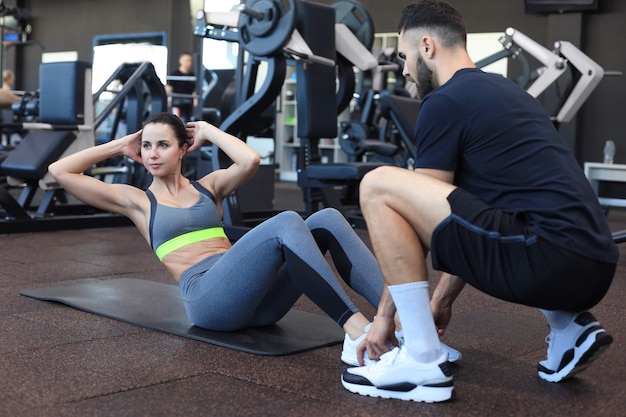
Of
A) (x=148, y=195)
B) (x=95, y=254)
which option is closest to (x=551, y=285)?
(x=148, y=195)

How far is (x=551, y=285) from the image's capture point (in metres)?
1.73

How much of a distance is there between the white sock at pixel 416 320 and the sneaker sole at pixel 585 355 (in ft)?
1.18

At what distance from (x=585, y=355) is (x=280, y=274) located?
2.82 ft

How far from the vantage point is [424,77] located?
1.91 meters

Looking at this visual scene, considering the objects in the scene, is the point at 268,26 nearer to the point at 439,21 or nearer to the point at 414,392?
the point at 439,21

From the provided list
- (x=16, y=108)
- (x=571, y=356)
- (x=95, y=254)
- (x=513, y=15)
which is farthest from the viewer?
(x=513, y=15)

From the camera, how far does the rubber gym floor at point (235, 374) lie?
1.73 m

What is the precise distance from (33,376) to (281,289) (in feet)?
2.39

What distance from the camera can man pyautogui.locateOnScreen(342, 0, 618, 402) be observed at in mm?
1720

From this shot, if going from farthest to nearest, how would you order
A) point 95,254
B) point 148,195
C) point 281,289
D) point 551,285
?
point 95,254 < point 148,195 < point 281,289 < point 551,285

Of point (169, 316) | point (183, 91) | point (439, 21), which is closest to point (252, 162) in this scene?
point (169, 316)

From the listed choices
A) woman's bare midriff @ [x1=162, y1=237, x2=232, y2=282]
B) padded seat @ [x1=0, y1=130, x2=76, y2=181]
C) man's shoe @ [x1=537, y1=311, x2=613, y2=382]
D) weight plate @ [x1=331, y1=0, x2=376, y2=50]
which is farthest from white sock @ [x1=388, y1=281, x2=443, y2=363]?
weight plate @ [x1=331, y1=0, x2=376, y2=50]

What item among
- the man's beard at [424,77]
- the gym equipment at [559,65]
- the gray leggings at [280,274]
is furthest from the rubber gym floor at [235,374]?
the gym equipment at [559,65]

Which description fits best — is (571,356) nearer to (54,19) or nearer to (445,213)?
(445,213)
